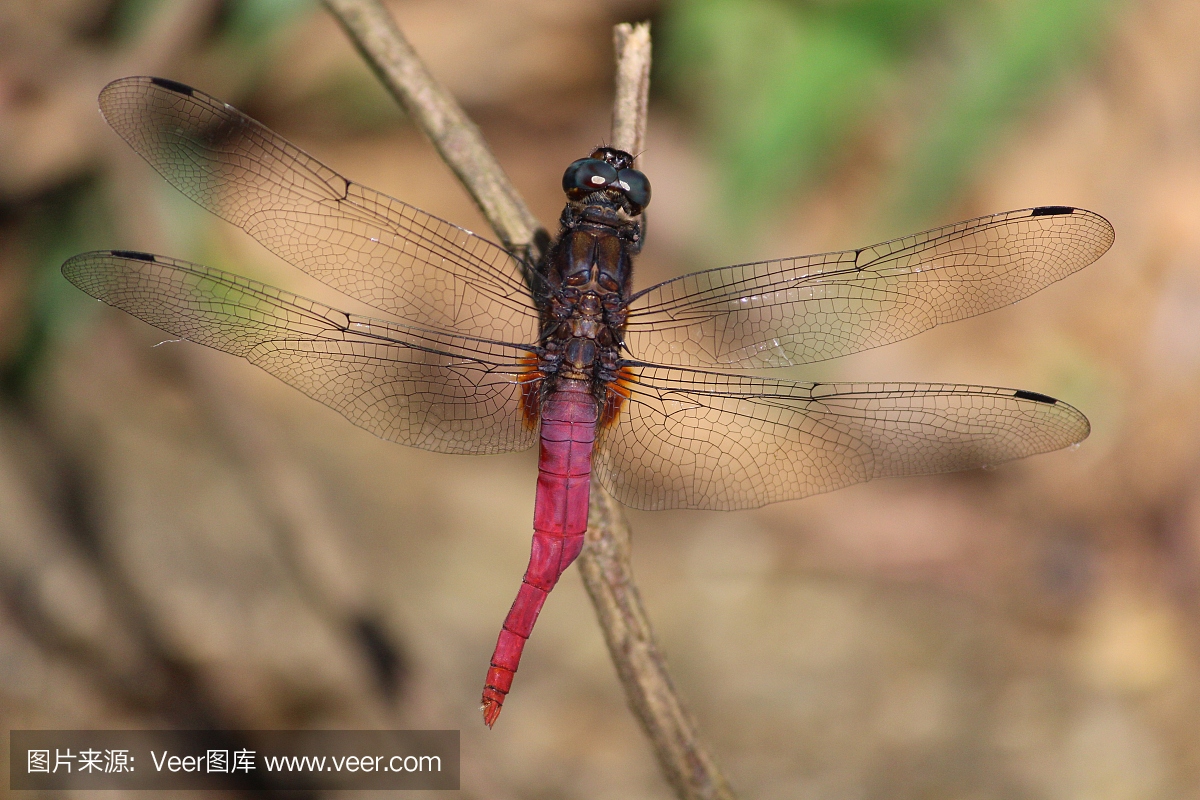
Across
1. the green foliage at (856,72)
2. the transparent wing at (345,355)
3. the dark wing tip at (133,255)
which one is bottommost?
the transparent wing at (345,355)

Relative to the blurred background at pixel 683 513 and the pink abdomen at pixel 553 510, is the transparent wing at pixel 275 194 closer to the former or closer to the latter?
the pink abdomen at pixel 553 510

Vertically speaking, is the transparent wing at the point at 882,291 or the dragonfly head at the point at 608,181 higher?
the dragonfly head at the point at 608,181

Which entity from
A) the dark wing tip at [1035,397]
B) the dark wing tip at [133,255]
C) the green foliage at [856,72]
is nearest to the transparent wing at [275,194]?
the dark wing tip at [133,255]

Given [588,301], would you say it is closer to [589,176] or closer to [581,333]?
[581,333]

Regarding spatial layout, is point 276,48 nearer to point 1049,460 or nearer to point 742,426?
point 742,426

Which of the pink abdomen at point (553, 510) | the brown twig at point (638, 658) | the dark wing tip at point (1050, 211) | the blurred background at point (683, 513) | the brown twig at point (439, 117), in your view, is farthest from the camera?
the blurred background at point (683, 513)

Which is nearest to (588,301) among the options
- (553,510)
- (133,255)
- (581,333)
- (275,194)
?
(581,333)

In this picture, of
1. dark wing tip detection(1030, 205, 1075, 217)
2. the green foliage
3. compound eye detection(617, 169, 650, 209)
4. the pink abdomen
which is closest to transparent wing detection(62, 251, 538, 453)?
the pink abdomen

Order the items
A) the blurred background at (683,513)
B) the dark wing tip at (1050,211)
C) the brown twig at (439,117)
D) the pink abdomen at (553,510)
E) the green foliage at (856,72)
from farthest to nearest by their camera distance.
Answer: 1. the green foliage at (856,72)
2. the blurred background at (683,513)
3. the dark wing tip at (1050,211)
4. the pink abdomen at (553,510)
5. the brown twig at (439,117)

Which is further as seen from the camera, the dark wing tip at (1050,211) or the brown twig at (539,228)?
the dark wing tip at (1050,211)
